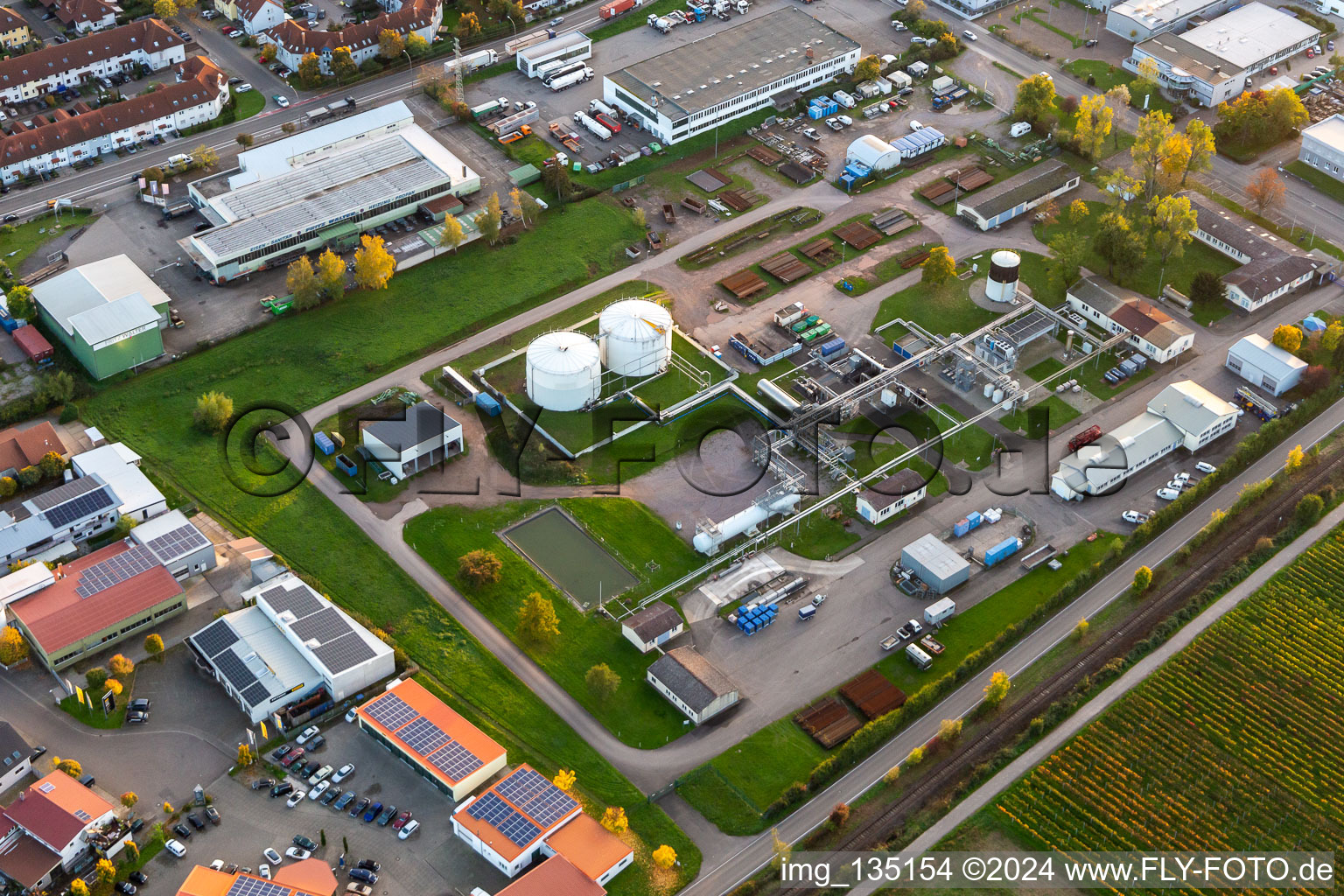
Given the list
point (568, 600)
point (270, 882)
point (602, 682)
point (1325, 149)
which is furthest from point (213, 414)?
point (1325, 149)

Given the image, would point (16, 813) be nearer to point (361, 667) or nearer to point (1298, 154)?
point (361, 667)

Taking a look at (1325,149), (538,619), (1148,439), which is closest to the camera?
(538,619)

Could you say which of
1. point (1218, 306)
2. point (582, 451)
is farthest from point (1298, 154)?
point (582, 451)

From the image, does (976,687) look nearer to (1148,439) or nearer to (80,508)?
(1148,439)

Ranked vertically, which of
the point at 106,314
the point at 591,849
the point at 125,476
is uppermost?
the point at 106,314

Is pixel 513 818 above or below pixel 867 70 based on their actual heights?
below

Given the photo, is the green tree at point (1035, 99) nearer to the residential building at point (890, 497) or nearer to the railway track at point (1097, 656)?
the railway track at point (1097, 656)

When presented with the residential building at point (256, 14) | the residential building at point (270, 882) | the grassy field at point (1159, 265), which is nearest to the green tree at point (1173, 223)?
the grassy field at point (1159, 265)
